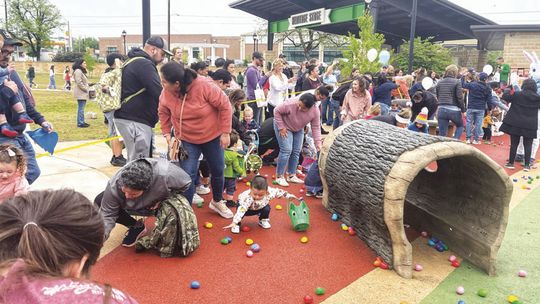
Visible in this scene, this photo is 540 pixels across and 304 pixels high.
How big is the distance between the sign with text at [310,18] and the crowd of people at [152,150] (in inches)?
680

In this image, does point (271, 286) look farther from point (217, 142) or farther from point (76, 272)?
point (76, 272)

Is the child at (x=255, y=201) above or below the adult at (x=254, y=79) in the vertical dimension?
below

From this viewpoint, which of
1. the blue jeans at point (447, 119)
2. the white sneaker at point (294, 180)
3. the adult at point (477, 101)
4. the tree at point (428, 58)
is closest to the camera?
the white sneaker at point (294, 180)

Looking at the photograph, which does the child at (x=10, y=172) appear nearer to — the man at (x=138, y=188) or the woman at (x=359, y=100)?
the man at (x=138, y=188)

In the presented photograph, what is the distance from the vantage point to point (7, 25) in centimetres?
5409

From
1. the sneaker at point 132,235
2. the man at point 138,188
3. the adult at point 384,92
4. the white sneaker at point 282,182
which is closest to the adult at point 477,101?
the adult at point 384,92

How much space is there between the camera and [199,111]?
4363 millimetres

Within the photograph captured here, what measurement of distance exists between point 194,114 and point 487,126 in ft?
30.8

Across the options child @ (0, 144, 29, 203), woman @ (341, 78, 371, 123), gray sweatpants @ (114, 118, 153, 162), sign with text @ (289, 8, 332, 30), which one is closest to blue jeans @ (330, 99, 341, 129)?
woman @ (341, 78, 371, 123)

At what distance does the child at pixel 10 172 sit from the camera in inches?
131

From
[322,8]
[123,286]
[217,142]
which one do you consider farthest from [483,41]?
[123,286]

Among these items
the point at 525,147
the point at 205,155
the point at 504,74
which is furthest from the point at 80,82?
the point at 504,74

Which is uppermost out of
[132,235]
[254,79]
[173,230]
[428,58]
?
[428,58]

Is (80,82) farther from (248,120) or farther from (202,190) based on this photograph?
(202,190)
